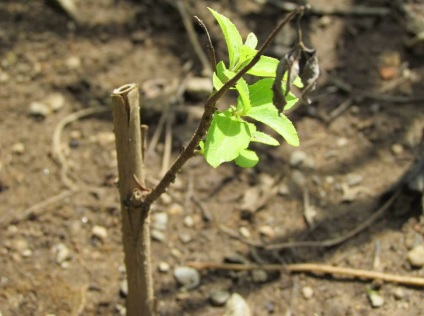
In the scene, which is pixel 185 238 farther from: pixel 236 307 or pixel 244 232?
pixel 236 307

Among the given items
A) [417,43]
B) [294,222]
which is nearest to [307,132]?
[294,222]

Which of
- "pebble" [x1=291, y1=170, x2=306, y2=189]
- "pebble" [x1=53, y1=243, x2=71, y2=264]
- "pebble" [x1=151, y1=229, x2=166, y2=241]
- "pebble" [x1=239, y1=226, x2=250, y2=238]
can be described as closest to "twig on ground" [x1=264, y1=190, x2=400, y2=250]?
"pebble" [x1=239, y1=226, x2=250, y2=238]

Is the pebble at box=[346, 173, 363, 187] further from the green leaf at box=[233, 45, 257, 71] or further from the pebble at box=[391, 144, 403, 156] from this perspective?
the green leaf at box=[233, 45, 257, 71]

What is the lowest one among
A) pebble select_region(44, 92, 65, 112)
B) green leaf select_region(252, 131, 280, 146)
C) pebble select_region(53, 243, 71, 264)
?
pebble select_region(53, 243, 71, 264)

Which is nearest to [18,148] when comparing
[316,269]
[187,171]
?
[187,171]

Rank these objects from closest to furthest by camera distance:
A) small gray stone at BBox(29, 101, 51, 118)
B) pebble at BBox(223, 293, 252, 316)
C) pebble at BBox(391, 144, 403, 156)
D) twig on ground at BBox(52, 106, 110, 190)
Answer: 1. pebble at BBox(223, 293, 252, 316)
2. twig on ground at BBox(52, 106, 110, 190)
3. pebble at BBox(391, 144, 403, 156)
4. small gray stone at BBox(29, 101, 51, 118)

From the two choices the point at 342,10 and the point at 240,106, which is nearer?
the point at 240,106

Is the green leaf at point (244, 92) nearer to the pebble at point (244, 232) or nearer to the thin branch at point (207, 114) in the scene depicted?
the thin branch at point (207, 114)
